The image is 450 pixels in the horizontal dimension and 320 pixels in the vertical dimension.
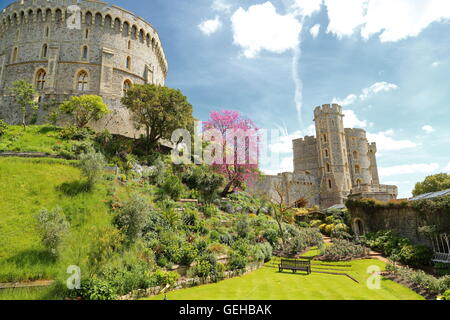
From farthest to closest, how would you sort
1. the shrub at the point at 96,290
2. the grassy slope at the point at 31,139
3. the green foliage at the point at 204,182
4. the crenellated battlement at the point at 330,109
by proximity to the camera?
1. the crenellated battlement at the point at 330,109
2. the green foliage at the point at 204,182
3. the grassy slope at the point at 31,139
4. the shrub at the point at 96,290

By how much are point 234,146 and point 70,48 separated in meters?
24.3

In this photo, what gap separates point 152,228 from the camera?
546 inches

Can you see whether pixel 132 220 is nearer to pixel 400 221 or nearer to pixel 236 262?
pixel 236 262

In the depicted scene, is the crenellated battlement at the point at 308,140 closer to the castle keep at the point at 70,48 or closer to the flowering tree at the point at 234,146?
the flowering tree at the point at 234,146

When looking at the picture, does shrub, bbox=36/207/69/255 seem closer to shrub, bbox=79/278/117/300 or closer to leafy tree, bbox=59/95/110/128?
shrub, bbox=79/278/117/300

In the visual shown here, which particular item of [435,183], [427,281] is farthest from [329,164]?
[427,281]

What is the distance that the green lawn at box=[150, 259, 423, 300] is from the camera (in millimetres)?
9758

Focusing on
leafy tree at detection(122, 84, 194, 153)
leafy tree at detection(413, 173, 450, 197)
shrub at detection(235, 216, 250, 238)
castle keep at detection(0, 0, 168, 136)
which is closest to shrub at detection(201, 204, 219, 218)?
shrub at detection(235, 216, 250, 238)

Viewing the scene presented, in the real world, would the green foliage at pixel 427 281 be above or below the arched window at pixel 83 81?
below

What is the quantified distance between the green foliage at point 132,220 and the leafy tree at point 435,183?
4025 cm

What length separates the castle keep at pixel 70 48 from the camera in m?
30.6

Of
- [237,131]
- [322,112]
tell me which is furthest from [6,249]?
[322,112]

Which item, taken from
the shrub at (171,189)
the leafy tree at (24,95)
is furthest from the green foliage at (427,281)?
the leafy tree at (24,95)
